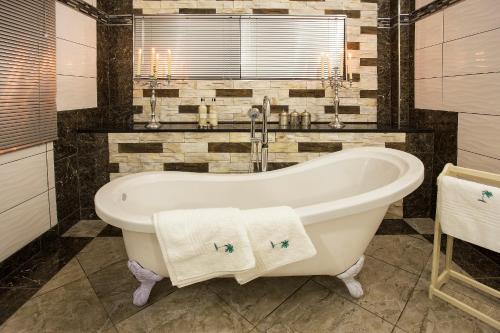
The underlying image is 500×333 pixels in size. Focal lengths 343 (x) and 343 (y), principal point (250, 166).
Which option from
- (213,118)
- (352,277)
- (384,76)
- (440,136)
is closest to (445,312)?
(352,277)

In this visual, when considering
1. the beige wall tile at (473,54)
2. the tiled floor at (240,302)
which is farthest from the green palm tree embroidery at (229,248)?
the beige wall tile at (473,54)

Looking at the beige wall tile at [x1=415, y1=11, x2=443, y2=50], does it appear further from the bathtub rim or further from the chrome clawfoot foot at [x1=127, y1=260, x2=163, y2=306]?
the chrome clawfoot foot at [x1=127, y1=260, x2=163, y2=306]

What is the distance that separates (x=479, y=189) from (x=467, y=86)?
124cm

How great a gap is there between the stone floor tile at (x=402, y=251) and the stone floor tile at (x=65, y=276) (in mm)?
1790

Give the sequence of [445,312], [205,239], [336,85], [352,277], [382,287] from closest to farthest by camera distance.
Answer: [205,239] < [445,312] < [352,277] < [382,287] < [336,85]

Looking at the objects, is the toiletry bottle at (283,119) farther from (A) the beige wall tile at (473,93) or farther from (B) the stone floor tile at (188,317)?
(B) the stone floor tile at (188,317)

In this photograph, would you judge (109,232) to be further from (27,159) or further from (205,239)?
(205,239)

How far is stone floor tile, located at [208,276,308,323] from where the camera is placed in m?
1.64

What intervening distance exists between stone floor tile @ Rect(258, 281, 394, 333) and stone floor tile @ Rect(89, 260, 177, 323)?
0.60m

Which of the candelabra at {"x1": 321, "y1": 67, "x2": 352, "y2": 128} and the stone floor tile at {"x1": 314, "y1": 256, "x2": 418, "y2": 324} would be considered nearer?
the stone floor tile at {"x1": 314, "y1": 256, "x2": 418, "y2": 324}

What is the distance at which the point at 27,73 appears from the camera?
208cm

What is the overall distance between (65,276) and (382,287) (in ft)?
5.81

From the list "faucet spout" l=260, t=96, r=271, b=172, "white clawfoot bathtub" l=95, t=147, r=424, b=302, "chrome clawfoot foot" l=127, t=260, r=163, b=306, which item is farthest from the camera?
"faucet spout" l=260, t=96, r=271, b=172

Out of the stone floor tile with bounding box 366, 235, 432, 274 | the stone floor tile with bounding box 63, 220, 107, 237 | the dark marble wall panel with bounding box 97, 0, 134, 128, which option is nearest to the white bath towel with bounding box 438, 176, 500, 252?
the stone floor tile with bounding box 366, 235, 432, 274
